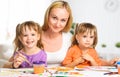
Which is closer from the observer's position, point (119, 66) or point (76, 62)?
point (119, 66)

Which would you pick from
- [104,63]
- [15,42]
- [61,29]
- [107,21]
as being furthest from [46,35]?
[107,21]

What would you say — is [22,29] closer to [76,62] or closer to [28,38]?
[28,38]

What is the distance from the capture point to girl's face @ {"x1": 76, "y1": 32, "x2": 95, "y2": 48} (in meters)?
1.99

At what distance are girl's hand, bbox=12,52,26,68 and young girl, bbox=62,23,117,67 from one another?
1.16 feet

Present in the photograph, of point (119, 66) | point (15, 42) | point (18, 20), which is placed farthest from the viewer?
point (18, 20)

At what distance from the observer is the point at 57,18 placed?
197 cm

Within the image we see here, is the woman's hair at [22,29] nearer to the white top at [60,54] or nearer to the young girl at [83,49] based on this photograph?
the white top at [60,54]

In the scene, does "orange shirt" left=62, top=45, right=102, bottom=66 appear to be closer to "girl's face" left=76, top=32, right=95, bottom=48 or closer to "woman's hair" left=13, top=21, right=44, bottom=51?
"girl's face" left=76, top=32, right=95, bottom=48

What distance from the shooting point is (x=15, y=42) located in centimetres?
188

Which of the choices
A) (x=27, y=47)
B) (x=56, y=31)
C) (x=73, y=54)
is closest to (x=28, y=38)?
(x=27, y=47)

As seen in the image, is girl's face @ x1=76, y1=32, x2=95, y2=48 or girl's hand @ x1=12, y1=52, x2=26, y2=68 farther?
girl's face @ x1=76, y1=32, x2=95, y2=48

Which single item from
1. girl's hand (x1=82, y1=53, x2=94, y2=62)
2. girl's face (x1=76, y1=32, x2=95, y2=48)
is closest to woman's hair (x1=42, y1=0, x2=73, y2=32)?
girl's face (x1=76, y1=32, x2=95, y2=48)

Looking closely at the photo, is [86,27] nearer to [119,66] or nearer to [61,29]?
[61,29]

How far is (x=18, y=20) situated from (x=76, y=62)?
62 cm
